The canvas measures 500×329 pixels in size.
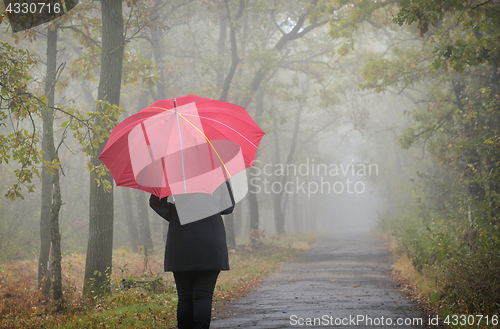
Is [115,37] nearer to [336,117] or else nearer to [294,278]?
[294,278]

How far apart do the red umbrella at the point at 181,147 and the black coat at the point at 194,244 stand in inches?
9.6

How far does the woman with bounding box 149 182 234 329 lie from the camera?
136 inches

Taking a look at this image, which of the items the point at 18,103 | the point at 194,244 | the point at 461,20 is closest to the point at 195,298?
the point at 194,244

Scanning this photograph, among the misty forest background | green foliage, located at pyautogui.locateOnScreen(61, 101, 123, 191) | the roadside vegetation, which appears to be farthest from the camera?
green foliage, located at pyautogui.locateOnScreen(61, 101, 123, 191)

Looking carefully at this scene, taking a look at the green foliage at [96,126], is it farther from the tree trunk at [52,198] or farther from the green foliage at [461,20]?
the green foliage at [461,20]

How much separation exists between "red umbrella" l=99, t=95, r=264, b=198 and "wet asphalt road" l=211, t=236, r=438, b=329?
342 centimetres

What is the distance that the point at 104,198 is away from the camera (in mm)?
9219

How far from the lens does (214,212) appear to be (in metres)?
3.51

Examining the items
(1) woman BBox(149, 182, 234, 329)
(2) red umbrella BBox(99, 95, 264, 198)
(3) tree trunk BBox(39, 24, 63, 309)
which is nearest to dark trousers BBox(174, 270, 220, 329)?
(1) woman BBox(149, 182, 234, 329)

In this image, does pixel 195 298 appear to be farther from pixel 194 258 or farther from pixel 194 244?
pixel 194 244

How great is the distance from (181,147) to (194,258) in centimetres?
99

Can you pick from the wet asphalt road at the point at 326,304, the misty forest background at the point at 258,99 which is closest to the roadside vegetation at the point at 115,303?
the misty forest background at the point at 258,99

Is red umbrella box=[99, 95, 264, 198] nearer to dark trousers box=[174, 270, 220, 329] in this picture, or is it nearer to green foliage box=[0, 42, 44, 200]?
dark trousers box=[174, 270, 220, 329]

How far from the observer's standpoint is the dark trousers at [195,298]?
351 centimetres
